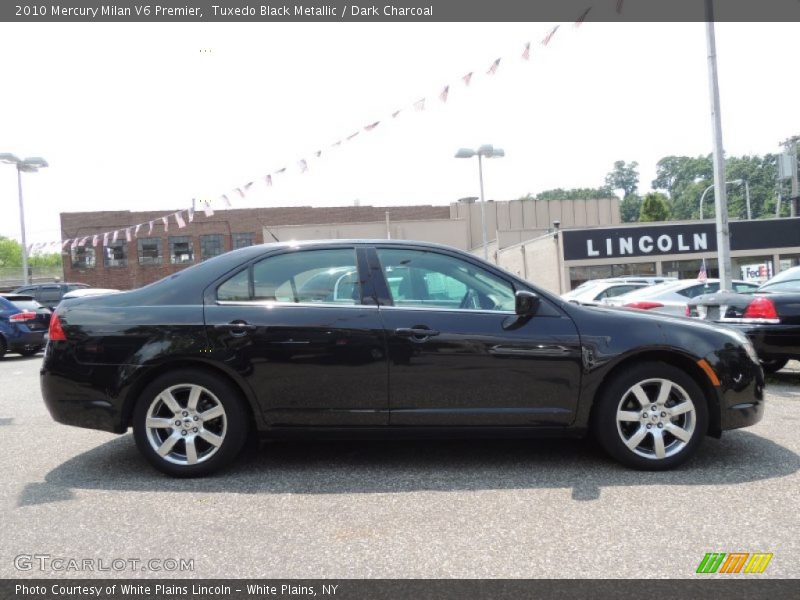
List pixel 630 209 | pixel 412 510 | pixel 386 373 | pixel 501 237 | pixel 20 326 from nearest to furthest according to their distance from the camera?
pixel 412 510 → pixel 386 373 → pixel 20 326 → pixel 501 237 → pixel 630 209

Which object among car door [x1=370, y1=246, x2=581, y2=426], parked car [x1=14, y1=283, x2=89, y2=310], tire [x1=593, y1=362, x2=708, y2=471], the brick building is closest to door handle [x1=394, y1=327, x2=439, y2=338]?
car door [x1=370, y1=246, x2=581, y2=426]

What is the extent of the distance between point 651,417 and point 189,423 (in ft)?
9.61

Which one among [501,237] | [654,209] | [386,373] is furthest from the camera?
[654,209]

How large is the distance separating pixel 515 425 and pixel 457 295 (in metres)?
0.91

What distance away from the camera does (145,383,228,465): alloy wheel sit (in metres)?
4.23

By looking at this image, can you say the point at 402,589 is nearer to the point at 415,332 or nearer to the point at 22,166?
the point at 415,332

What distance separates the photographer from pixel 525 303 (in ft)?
13.8

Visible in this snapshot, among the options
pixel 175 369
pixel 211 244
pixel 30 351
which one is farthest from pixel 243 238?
pixel 175 369

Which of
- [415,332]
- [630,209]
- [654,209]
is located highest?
[630,209]

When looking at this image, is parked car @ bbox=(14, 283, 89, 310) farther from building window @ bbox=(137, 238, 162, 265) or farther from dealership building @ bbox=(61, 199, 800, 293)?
building window @ bbox=(137, 238, 162, 265)

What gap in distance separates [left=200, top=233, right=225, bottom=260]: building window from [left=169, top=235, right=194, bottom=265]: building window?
33.1 inches

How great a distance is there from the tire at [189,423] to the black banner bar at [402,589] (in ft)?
4.66

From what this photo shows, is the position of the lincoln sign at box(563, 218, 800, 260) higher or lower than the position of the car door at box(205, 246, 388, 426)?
higher

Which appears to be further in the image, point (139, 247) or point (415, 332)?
point (139, 247)
